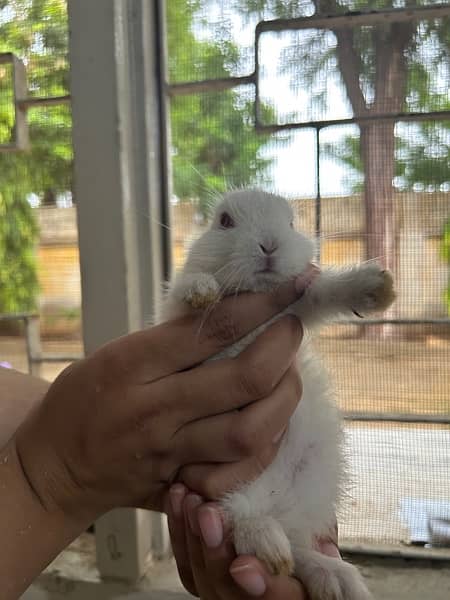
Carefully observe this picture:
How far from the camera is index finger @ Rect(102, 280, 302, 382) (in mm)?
833

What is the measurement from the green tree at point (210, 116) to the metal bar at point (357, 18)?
122 millimetres

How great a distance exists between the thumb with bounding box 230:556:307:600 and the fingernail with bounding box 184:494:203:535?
0.29 feet

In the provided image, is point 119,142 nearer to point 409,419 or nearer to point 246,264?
point 246,264

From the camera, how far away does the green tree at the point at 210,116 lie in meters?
1.26

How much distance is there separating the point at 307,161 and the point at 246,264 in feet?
1.69

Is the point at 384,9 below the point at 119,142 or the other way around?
the other way around

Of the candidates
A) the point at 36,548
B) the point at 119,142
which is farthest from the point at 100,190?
the point at 36,548

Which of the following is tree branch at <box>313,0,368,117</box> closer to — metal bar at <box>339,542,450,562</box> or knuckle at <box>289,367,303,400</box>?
knuckle at <box>289,367,303,400</box>

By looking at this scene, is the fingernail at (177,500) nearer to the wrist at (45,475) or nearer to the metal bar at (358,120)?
the wrist at (45,475)

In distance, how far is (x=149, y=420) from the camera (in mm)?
824

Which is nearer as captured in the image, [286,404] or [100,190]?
[286,404]

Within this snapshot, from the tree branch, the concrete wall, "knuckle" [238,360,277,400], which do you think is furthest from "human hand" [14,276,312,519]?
the tree branch

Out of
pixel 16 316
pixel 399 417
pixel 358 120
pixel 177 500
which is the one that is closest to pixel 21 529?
pixel 177 500

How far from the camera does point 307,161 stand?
123 cm
